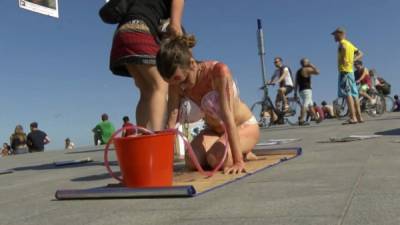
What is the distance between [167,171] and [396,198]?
1.23m

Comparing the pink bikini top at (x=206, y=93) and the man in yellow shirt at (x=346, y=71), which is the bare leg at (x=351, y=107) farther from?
the pink bikini top at (x=206, y=93)

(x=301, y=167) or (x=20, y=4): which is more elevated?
(x=20, y=4)

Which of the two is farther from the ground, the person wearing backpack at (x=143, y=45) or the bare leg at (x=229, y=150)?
the person wearing backpack at (x=143, y=45)

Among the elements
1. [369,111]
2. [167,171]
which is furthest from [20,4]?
[369,111]

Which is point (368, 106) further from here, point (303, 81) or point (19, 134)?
point (19, 134)

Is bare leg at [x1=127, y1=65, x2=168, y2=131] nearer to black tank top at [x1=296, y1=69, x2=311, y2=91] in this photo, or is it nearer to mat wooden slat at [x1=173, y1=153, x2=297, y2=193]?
mat wooden slat at [x1=173, y1=153, x2=297, y2=193]

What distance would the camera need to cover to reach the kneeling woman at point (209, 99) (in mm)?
3129

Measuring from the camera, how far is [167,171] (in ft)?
9.33

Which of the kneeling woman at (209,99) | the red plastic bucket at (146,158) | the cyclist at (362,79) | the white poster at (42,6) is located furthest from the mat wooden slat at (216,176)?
the cyclist at (362,79)

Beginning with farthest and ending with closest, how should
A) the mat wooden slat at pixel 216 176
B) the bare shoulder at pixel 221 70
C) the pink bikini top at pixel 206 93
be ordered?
the pink bikini top at pixel 206 93, the bare shoulder at pixel 221 70, the mat wooden slat at pixel 216 176

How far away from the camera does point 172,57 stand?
120 inches

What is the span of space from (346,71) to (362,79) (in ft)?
15.3

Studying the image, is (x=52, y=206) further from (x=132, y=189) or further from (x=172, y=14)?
(x=172, y=14)

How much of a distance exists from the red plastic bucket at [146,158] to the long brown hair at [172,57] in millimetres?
447
